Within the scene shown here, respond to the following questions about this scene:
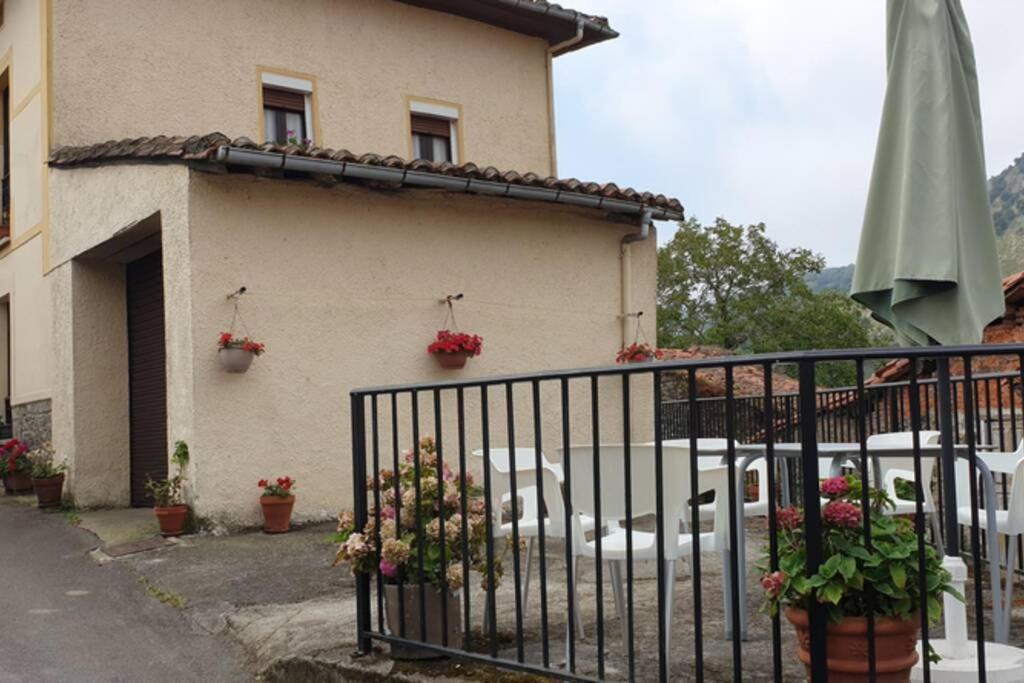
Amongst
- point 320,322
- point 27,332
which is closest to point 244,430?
point 320,322

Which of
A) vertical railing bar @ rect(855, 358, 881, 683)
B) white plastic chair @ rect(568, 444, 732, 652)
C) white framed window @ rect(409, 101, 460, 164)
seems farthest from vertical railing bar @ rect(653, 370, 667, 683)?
white framed window @ rect(409, 101, 460, 164)

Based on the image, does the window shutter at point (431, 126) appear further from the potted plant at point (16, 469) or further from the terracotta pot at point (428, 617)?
the terracotta pot at point (428, 617)

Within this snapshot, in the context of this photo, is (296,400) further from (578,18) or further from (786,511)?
(578,18)

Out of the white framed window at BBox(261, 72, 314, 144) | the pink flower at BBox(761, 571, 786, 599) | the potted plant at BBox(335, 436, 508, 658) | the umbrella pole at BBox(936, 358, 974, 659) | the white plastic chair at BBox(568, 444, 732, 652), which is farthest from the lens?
the white framed window at BBox(261, 72, 314, 144)

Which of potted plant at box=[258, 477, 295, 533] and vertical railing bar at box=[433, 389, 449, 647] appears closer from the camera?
vertical railing bar at box=[433, 389, 449, 647]

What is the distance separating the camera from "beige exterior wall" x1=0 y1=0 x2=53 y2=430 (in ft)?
34.2

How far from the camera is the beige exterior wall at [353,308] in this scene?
7.91 meters

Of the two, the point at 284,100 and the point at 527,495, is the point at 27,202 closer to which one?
the point at 284,100

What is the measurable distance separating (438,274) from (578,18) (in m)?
5.27

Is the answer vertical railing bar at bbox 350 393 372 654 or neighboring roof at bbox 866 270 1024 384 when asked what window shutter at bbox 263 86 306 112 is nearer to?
neighboring roof at bbox 866 270 1024 384

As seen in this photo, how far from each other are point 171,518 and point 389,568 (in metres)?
4.27

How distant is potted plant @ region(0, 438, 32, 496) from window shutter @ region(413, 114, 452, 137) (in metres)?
5.66

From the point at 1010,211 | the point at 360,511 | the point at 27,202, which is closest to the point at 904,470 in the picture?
the point at 360,511

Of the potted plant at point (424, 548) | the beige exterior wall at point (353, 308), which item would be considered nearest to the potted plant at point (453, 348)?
the beige exterior wall at point (353, 308)
